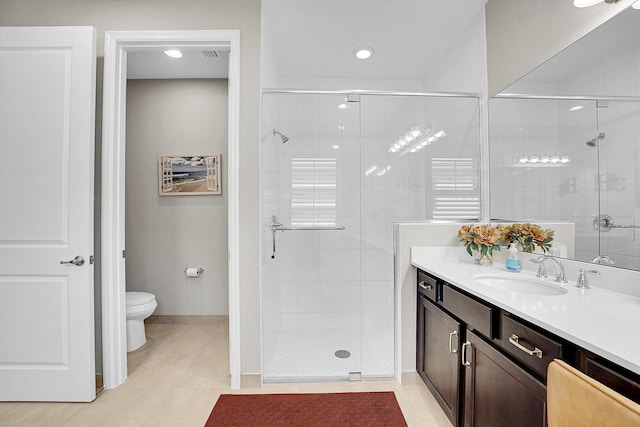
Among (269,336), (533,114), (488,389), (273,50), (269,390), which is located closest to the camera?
(488,389)

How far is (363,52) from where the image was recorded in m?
2.63

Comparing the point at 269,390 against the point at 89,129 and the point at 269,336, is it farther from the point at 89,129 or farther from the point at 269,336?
the point at 89,129

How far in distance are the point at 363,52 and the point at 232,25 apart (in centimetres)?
119

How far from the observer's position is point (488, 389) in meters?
1.24

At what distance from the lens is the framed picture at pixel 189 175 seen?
3.10 meters

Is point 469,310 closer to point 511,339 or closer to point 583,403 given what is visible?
point 511,339

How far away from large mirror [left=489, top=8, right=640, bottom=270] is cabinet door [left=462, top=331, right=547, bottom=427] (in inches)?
27.4

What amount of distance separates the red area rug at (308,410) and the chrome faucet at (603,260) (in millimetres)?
1277

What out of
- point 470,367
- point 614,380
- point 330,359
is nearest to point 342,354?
point 330,359

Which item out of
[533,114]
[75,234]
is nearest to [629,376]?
[533,114]

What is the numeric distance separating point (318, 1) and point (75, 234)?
222 cm

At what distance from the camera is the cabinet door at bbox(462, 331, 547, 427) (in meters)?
0.99

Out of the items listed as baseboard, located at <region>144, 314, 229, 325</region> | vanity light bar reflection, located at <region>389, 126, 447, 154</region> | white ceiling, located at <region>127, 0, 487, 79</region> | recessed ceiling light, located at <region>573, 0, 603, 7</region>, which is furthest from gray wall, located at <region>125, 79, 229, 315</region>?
recessed ceiling light, located at <region>573, 0, 603, 7</region>

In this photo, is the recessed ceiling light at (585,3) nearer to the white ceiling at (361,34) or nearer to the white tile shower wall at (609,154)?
the white tile shower wall at (609,154)
